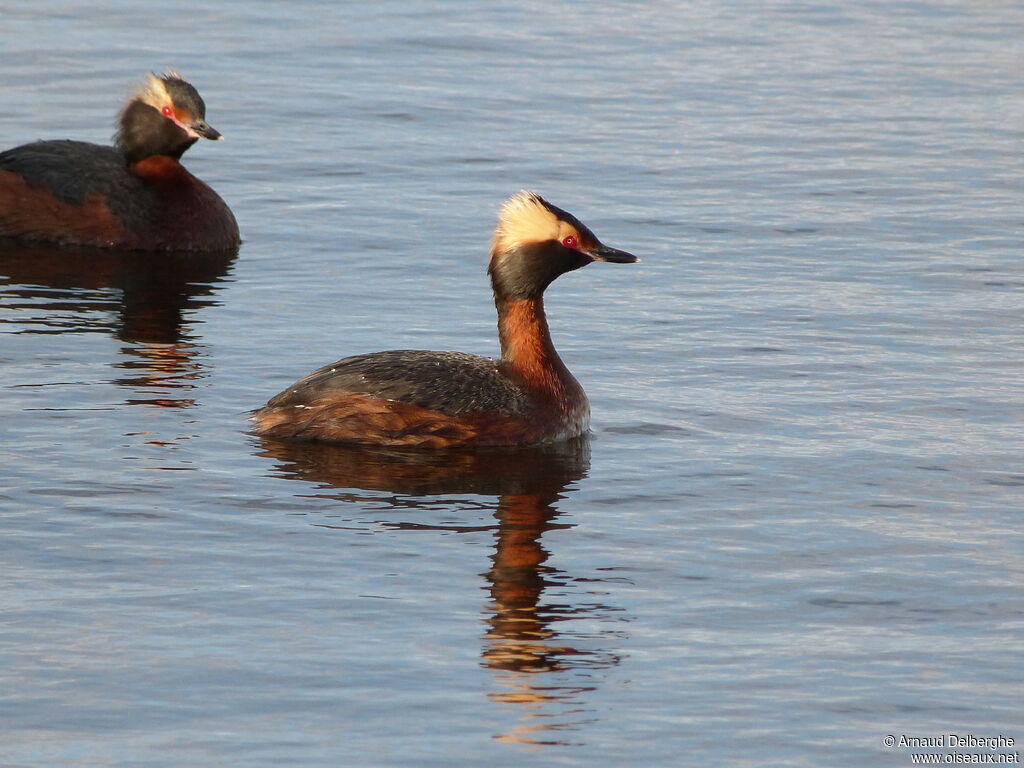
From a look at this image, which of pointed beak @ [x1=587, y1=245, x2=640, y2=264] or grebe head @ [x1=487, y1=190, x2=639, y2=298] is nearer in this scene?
grebe head @ [x1=487, y1=190, x2=639, y2=298]

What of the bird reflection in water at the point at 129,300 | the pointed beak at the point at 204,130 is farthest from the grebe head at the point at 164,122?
the bird reflection in water at the point at 129,300

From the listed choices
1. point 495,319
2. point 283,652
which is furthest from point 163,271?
point 283,652

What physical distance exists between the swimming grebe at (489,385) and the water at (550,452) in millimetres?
216

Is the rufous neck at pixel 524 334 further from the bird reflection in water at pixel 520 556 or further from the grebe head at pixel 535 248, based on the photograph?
the bird reflection in water at pixel 520 556

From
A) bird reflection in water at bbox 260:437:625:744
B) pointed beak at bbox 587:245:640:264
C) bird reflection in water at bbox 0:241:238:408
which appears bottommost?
bird reflection in water at bbox 260:437:625:744

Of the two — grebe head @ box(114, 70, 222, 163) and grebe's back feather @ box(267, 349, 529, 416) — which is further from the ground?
grebe head @ box(114, 70, 222, 163)

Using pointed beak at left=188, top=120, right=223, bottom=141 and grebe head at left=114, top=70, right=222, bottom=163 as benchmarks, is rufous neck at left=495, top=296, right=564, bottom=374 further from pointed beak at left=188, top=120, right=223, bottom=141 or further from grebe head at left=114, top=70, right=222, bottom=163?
grebe head at left=114, top=70, right=222, bottom=163

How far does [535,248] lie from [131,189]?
6301 millimetres

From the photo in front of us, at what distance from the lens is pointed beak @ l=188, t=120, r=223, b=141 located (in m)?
17.4

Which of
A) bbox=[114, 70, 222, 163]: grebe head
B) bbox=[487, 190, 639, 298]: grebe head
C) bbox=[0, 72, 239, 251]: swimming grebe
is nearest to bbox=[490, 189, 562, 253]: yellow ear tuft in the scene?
bbox=[487, 190, 639, 298]: grebe head

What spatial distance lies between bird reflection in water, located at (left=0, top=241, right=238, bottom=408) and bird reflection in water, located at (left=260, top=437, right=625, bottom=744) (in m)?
1.79

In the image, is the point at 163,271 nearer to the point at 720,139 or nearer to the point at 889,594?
the point at 720,139

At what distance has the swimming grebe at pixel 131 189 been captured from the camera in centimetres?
1727

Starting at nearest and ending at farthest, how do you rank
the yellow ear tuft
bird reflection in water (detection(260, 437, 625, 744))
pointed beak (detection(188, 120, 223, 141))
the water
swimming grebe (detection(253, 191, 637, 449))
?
the water → bird reflection in water (detection(260, 437, 625, 744)) → swimming grebe (detection(253, 191, 637, 449)) → the yellow ear tuft → pointed beak (detection(188, 120, 223, 141))
